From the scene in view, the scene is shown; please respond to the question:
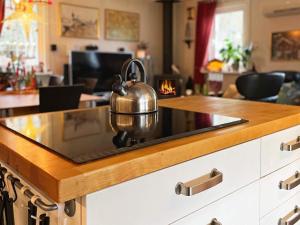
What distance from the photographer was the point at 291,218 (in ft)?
4.21

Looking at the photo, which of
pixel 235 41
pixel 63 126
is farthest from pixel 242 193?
pixel 235 41

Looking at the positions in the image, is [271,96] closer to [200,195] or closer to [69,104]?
[69,104]

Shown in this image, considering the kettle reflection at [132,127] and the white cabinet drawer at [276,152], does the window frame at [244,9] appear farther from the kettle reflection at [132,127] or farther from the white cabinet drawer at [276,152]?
the kettle reflection at [132,127]

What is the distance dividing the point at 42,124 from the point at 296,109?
1.03 metres

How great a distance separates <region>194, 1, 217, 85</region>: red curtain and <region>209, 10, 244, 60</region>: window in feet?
0.51

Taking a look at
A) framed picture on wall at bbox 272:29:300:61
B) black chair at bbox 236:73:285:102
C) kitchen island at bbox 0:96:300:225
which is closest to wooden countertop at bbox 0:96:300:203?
kitchen island at bbox 0:96:300:225

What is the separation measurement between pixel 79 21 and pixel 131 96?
17.0 feet

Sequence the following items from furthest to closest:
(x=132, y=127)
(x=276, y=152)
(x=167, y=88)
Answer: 1. (x=167, y=88)
2. (x=276, y=152)
3. (x=132, y=127)

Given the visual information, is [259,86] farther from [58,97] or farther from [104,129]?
[104,129]

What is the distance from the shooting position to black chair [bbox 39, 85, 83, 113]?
8.25 feet

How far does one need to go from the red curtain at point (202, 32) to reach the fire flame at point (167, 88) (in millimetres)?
5167

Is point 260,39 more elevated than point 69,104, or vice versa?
point 260,39

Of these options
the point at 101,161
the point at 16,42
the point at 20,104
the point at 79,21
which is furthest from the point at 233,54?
the point at 101,161

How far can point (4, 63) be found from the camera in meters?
5.16
